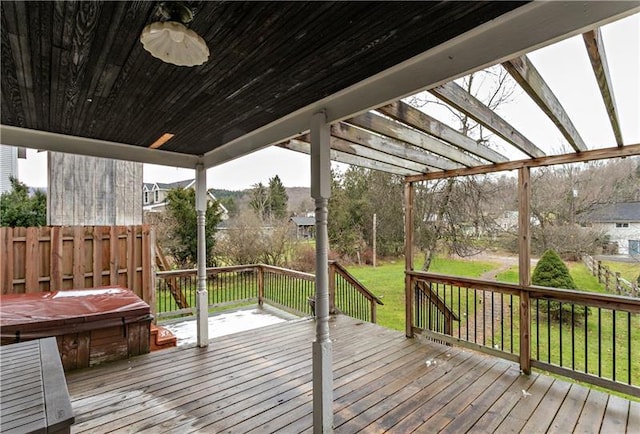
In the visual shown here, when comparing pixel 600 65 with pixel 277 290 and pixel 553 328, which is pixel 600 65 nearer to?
pixel 553 328

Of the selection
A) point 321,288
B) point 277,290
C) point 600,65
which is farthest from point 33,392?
point 277,290

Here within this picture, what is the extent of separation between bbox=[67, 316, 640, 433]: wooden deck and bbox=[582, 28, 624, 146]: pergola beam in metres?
2.31

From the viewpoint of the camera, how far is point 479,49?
1473 millimetres

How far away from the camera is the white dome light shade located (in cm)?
123

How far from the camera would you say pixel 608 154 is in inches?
108

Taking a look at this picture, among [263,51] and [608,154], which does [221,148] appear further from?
[608,154]

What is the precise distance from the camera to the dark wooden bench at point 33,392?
1.27m

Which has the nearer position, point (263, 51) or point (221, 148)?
point (263, 51)

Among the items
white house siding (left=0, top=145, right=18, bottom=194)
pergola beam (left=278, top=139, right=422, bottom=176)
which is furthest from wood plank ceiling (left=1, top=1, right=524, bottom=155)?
white house siding (left=0, top=145, right=18, bottom=194)

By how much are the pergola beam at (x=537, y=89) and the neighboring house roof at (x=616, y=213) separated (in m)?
2.58

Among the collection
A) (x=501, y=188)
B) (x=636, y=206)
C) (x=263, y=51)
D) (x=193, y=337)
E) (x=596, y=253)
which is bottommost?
(x=193, y=337)

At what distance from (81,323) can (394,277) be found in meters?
7.27

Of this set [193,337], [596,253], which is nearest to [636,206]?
[596,253]

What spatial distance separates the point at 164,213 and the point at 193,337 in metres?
4.55
